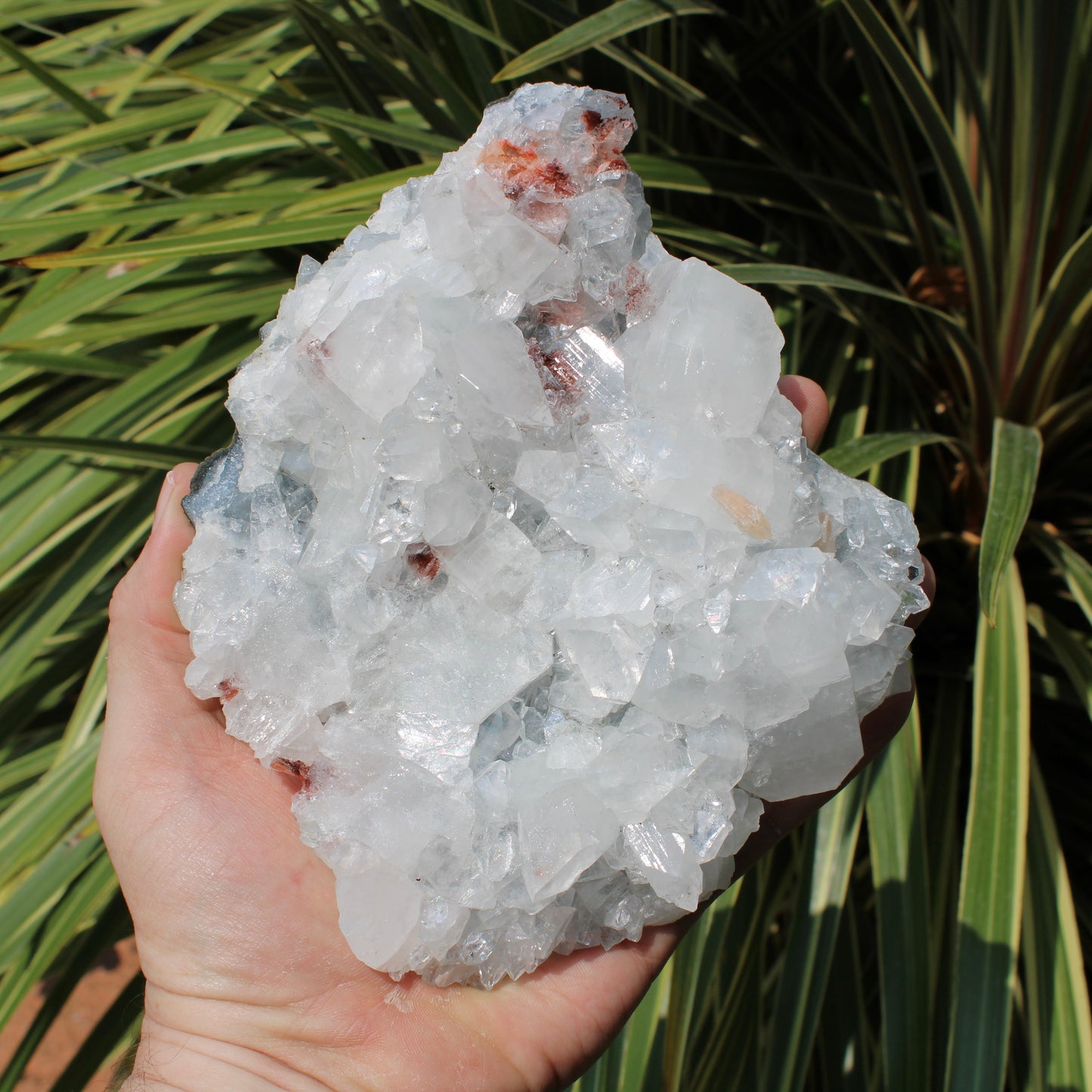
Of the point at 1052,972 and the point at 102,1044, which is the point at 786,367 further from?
the point at 102,1044

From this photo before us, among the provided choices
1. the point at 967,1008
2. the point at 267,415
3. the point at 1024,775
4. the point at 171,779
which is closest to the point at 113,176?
the point at 267,415

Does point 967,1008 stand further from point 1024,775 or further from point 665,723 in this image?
point 665,723

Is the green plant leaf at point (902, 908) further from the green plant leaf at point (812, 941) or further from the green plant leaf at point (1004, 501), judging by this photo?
the green plant leaf at point (1004, 501)

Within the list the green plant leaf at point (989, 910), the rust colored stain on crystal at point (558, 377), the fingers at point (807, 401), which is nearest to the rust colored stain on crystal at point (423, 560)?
the rust colored stain on crystal at point (558, 377)

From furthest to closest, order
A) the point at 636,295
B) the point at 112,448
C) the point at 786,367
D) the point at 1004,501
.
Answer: the point at 786,367 → the point at 112,448 → the point at 1004,501 → the point at 636,295

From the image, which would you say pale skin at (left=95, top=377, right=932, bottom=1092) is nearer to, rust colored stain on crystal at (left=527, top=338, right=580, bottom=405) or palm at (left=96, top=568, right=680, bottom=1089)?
palm at (left=96, top=568, right=680, bottom=1089)

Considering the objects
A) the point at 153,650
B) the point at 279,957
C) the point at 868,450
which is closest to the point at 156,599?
the point at 153,650

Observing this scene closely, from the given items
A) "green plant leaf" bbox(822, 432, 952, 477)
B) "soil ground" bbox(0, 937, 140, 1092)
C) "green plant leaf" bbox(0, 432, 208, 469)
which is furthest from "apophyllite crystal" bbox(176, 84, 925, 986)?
"soil ground" bbox(0, 937, 140, 1092)
